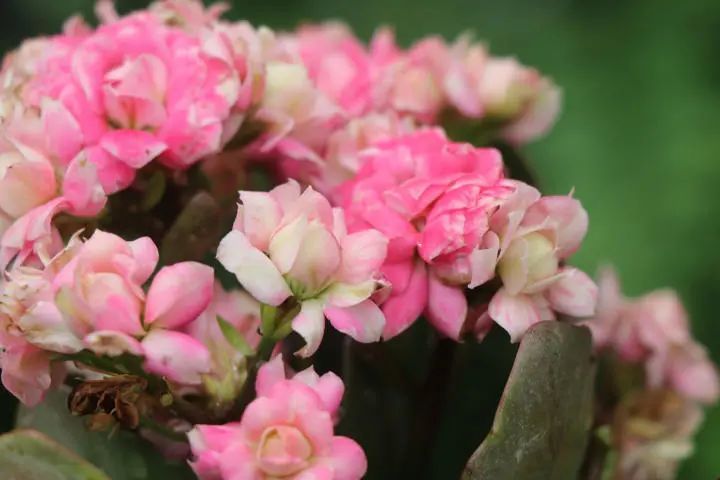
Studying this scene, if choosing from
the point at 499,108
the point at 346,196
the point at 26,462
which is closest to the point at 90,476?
the point at 26,462

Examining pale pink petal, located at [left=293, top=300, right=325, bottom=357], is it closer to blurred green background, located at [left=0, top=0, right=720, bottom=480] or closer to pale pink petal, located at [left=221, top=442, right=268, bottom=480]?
pale pink petal, located at [left=221, top=442, right=268, bottom=480]

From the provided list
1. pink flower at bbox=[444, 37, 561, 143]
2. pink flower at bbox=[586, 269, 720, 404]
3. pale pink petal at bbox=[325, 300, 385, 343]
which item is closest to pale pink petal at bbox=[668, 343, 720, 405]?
pink flower at bbox=[586, 269, 720, 404]

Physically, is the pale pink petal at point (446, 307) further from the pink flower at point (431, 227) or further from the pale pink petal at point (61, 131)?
the pale pink petal at point (61, 131)

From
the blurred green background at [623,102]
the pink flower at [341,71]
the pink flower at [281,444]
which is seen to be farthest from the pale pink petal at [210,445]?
the blurred green background at [623,102]

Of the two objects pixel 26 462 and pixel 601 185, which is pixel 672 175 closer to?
pixel 601 185

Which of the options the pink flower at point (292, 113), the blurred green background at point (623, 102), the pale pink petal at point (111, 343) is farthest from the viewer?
the blurred green background at point (623, 102)

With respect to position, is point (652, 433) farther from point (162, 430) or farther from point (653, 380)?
point (162, 430)

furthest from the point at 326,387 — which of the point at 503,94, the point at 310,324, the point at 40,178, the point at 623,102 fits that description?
the point at 623,102
